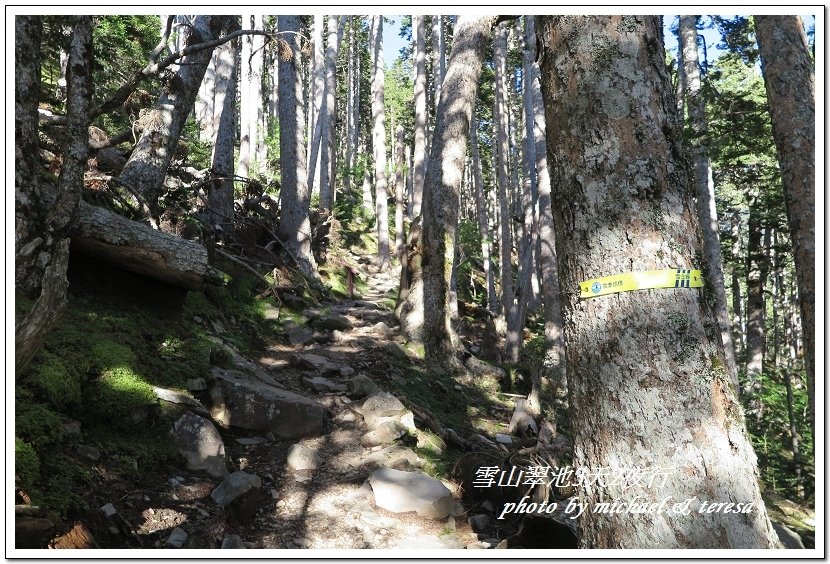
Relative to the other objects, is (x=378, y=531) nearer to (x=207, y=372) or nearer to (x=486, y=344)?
(x=207, y=372)

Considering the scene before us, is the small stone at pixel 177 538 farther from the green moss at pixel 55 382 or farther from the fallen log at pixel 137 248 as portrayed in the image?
the fallen log at pixel 137 248

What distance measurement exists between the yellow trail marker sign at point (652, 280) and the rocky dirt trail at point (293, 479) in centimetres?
293

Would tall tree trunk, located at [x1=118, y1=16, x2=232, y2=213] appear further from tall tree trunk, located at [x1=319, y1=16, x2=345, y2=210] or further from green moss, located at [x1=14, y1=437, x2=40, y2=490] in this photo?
tall tree trunk, located at [x1=319, y1=16, x2=345, y2=210]

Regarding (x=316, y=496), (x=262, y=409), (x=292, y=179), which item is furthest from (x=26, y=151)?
(x=292, y=179)

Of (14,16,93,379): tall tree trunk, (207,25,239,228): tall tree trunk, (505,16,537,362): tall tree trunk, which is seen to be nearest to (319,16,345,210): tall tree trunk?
(505,16,537,362): tall tree trunk

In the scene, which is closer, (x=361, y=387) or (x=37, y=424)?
(x=37, y=424)

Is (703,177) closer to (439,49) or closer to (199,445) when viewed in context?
(439,49)

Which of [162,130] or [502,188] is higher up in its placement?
[502,188]

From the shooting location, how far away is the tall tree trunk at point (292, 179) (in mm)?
11219

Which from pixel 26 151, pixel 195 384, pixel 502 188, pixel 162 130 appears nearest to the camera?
pixel 26 151

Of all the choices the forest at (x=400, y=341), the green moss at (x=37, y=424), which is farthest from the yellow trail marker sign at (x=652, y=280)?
the green moss at (x=37, y=424)

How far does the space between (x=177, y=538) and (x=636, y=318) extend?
311cm

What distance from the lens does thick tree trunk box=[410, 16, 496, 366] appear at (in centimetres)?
851

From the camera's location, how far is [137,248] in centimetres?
501
